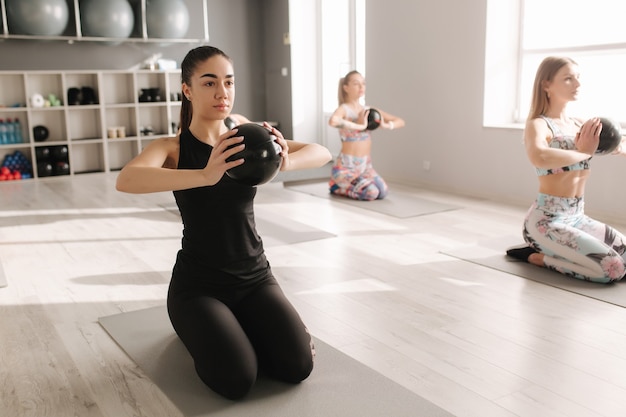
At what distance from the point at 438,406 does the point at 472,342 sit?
0.57 m

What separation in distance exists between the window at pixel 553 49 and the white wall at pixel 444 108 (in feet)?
0.43

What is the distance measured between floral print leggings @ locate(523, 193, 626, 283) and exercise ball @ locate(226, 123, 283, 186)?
1.84 meters

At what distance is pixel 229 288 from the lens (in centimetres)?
211

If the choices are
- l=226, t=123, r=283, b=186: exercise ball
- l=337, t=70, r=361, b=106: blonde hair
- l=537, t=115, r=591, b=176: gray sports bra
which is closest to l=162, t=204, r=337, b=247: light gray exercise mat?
l=337, t=70, r=361, b=106: blonde hair

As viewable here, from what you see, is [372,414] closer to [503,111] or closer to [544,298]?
[544,298]

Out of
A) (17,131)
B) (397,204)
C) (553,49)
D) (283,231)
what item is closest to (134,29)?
(17,131)

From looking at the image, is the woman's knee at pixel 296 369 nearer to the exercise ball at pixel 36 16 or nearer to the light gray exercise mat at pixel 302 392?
the light gray exercise mat at pixel 302 392

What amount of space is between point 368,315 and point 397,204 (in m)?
2.51

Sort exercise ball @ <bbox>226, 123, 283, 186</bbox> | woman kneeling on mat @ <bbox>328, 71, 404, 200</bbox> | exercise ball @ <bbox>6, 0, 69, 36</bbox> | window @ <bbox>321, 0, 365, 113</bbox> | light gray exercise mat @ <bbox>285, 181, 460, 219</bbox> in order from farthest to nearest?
window @ <bbox>321, 0, 365, 113</bbox>
exercise ball @ <bbox>6, 0, 69, 36</bbox>
woman kneeling on mat @ <bbox>328, 71, 404, 200</bbox>
light gray exercise mat @ <bbox>285, 181, 460, 219</bbox>
exercise ball @ <bbox>226, 123, 283, 186</bbox>

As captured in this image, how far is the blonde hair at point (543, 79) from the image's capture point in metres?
3.12

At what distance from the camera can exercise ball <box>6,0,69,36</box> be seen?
6590 millimetres

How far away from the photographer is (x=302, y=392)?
6.50 ft

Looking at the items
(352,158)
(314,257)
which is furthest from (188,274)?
(352,158)

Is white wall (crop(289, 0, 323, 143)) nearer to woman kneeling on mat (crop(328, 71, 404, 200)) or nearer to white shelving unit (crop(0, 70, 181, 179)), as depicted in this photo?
white shelving unit (crop(0, 70, 181, 179))
